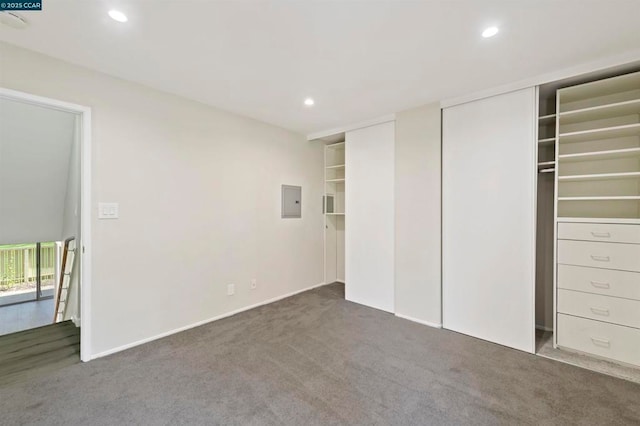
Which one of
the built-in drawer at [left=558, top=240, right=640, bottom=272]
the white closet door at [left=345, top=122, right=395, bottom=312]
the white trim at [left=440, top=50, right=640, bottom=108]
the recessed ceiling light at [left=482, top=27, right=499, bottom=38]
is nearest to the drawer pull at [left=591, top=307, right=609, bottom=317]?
the built-in drawer at [left=558, top=240, right=640, bottom=272]

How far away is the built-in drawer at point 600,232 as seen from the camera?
2172 millimetres

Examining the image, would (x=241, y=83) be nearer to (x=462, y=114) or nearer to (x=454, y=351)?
(x=462, y=114)

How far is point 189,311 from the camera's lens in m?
2.97

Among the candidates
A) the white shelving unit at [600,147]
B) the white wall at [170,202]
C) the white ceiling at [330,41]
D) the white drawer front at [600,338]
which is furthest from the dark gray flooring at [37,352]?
the white shelving unit at [600,147]

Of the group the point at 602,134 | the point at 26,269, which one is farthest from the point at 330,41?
the point at 26,269

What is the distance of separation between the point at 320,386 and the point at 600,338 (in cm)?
236

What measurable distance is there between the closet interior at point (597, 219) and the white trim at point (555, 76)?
0.45 ft

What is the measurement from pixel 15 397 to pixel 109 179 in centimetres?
166

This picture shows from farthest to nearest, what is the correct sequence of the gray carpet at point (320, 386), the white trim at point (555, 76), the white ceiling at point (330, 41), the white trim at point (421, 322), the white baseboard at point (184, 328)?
the white trim at point (421, 322), the white baseboard at point (184, 328), the white trim at point (555, 76), the gray carpet at point (320, 386), the white ceiling at point (330, 41)

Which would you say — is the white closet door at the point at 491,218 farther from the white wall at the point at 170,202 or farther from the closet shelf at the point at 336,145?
the white wall at the point at 170,202

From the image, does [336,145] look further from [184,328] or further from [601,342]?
[601,342]

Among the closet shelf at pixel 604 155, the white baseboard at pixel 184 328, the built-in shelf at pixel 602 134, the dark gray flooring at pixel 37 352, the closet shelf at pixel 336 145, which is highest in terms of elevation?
the closet shelf at pixel 336 145

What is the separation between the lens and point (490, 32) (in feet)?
5.95

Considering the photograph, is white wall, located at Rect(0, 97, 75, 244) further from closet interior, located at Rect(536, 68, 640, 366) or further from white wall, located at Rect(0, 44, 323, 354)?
closet interior, located at Rect(536, 68, 640, 366)
